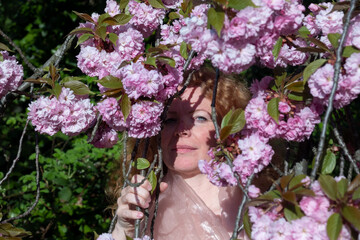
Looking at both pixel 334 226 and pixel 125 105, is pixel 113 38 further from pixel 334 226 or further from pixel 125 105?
pixel 334 226

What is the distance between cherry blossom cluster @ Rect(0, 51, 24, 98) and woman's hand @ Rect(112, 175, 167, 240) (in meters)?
0.53

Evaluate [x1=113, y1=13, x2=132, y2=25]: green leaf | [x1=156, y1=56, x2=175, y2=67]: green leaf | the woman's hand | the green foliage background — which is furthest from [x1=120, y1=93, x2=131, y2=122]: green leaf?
the green foliage background

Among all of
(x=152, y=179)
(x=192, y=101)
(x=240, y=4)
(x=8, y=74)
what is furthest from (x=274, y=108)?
(x=8, y=74)

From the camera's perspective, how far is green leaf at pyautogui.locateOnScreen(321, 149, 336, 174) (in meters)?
1.36

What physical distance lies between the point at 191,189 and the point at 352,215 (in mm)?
1073

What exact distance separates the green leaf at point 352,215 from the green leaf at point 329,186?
4 cm

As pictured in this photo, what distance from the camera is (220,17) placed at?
3.80 feet

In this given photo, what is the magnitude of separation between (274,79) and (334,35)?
245 millimetres

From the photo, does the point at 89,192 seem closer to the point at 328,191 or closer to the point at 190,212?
the point at 190,212

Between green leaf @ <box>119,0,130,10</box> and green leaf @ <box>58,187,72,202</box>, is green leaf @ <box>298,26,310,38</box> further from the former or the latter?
green leaf @ <box>58,187,72,202</box>

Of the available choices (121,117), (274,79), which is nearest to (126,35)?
(121,117)

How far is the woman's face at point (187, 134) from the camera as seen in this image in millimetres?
2029

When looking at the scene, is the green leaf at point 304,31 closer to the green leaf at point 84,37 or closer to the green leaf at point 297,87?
the green leaf at point 297,87

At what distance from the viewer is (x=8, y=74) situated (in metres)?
1.65
